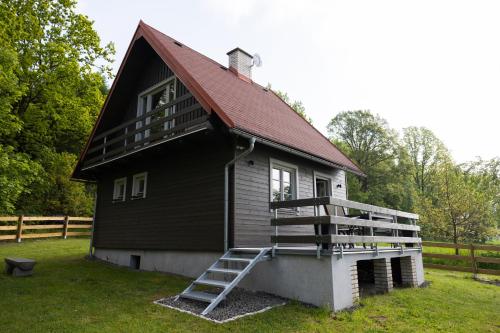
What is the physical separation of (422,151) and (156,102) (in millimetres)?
34180

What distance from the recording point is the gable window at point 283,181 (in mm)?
9875

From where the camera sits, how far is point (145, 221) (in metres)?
11.1

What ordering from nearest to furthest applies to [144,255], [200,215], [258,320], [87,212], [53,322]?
[53,322]
[258,320]
[200,215]
[144,255]
[87,212]

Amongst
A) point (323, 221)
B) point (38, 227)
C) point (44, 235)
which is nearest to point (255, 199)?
point (323, 221)

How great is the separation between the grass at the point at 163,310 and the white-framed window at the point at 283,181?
3.64 meters

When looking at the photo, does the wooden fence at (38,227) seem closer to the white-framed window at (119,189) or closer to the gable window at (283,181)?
the white-framed window at (119,189)

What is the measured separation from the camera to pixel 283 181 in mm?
10211

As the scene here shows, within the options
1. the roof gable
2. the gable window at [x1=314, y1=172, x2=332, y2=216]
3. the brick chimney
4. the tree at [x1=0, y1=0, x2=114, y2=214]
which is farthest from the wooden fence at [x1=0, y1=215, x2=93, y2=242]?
the gable window at [x1=314, y1=172, x2=332, y2=216]

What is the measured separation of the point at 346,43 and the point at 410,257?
7261 millimetres

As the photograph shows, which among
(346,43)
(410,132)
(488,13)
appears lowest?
(488,13)

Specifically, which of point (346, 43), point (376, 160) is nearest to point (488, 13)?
point (346, 43)

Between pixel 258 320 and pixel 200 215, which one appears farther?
pixel 200 215

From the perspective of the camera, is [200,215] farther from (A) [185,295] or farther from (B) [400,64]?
(B) [400,64]

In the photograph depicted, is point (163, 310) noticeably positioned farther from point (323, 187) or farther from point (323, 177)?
point (323, 187)
